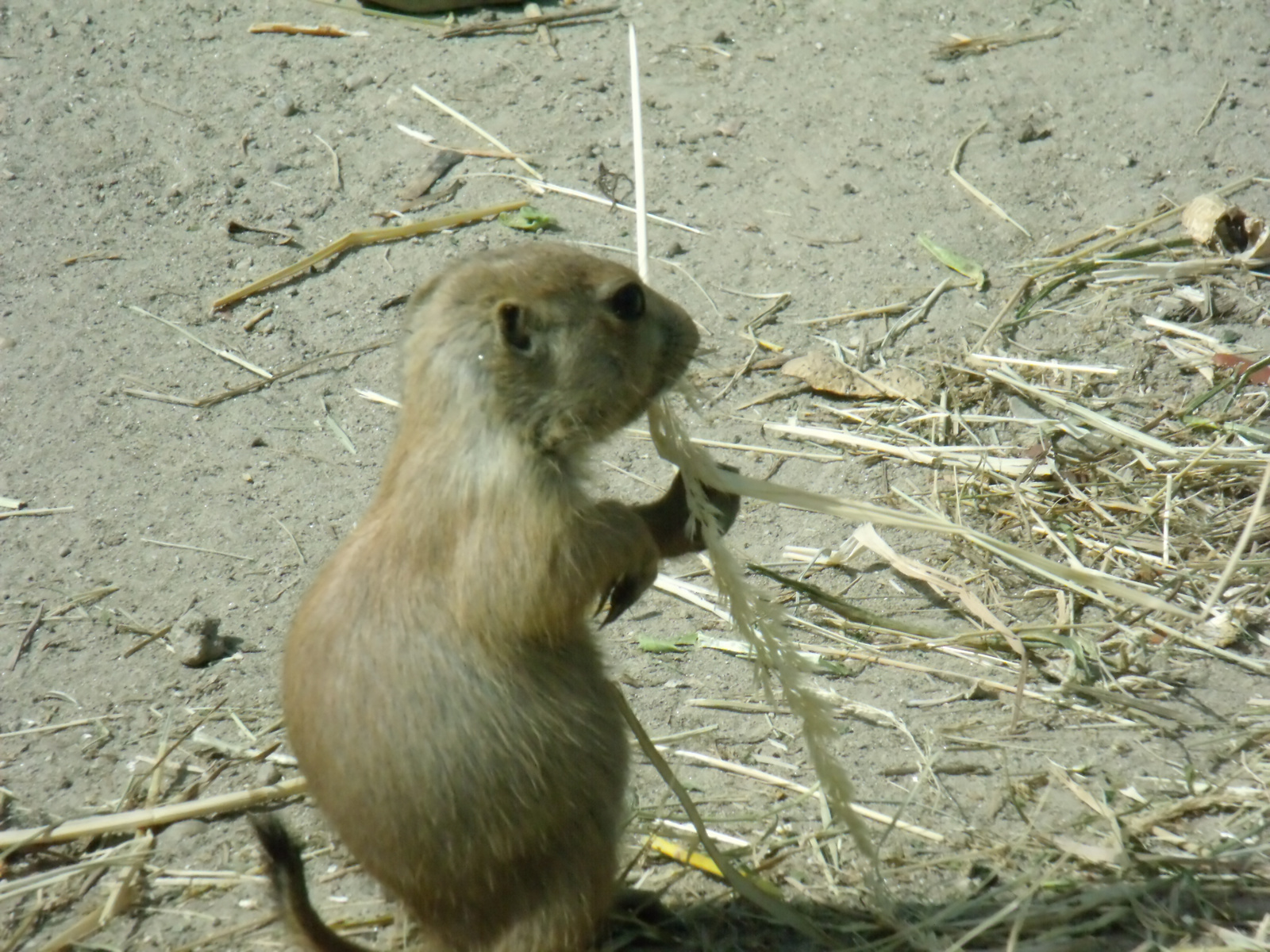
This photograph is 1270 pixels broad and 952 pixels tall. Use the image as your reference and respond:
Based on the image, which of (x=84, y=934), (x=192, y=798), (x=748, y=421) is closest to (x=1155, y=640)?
(x=748, y=421)

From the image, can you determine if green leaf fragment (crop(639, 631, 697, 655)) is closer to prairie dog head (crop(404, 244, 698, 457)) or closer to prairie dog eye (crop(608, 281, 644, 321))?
prairie dog head (crop(404, 244, 698, 457))

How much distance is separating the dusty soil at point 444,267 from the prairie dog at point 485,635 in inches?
27.7

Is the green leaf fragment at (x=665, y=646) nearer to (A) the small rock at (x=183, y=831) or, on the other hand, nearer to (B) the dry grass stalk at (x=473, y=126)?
(A) the small rock at (x=183, y=831)

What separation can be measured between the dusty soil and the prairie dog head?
1347 mm

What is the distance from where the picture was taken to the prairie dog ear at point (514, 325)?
3463mm

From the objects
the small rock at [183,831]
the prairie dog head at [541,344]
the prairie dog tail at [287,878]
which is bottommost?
the small rock at [183,831]

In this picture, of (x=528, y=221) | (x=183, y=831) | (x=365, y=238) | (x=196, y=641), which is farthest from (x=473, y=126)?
(x=183, y=831)

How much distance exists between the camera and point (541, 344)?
3562mm

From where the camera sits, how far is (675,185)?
6.91 meters

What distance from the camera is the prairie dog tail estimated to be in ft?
10.9

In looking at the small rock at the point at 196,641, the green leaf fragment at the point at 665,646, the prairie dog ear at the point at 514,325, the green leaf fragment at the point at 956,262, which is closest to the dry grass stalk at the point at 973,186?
the green leaf fragment at the point at 956,262

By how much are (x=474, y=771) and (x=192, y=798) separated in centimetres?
152

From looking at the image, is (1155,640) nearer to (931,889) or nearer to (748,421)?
(931,889)

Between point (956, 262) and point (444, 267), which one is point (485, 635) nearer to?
point (444, 267)
